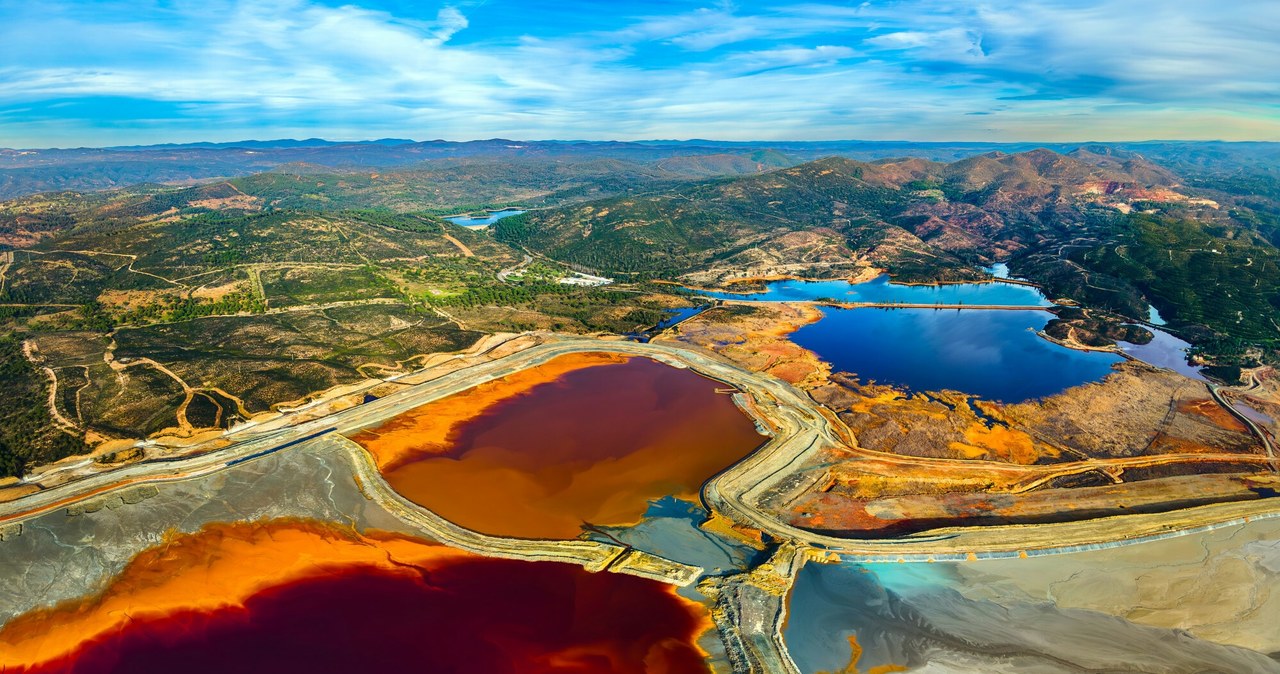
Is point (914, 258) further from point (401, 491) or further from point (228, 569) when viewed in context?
point (228, 569)

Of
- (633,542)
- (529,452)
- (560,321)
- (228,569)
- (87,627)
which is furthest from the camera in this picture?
(560,321)

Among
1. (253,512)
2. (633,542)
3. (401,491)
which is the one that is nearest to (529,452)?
(401,491)

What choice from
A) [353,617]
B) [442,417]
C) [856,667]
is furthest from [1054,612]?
[442,417]

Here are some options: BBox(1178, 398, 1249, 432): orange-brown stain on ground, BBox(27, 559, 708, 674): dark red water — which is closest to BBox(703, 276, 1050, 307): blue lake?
BBox(1178, 398, 1249, 432): orange-brown stain on ground

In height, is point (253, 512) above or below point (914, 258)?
below

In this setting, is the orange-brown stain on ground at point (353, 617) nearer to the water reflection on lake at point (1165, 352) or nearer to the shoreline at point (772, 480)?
the shoreline at point (772, 480)

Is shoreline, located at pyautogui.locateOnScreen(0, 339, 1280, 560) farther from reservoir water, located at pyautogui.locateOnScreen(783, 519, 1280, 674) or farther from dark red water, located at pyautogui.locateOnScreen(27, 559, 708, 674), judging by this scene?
dark red water, located at pyautogui.locateOnScreen(27, 559, 708, 674)

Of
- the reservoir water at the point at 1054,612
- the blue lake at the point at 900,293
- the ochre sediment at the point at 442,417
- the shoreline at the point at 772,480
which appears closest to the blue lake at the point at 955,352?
the blue lake at the point at 900,293
